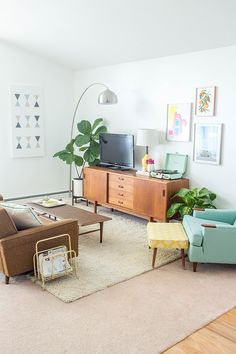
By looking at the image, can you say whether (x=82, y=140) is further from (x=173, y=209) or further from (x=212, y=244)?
(x=212, y=244)

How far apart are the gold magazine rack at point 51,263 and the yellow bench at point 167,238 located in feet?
2.85

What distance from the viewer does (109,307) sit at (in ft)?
9.82

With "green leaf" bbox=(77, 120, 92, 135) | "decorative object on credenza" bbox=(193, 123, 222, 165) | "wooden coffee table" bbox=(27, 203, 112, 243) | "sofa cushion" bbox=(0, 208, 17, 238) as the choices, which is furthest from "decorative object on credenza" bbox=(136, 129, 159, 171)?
"sofa cushion" bbox=(0, 208, 17, 238)

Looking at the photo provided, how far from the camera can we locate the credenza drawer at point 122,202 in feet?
17.6

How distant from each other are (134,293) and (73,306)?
59 centimetres

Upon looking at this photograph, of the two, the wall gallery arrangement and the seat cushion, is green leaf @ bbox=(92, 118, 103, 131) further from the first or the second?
the seat cushion

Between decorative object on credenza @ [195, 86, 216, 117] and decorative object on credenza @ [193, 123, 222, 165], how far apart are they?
16 centimetres

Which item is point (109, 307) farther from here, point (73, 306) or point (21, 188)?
point (21, 188)

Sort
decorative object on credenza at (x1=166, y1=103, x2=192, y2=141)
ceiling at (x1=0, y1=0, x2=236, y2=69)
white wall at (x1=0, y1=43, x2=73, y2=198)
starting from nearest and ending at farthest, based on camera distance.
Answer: ceiling at (x1=0, y1=0, x2=236, y2=69), decorative object on credenza at (x1=166, y1=103, x2=192, y2=141), white wall at (x1=0, y1=43, x2=73, y2=198)

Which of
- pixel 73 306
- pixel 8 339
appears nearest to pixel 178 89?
pixel 73 306

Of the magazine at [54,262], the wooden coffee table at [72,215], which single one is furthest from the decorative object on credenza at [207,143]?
the magazine at [54,262]

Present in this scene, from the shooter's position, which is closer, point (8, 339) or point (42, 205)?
point (8, 339)

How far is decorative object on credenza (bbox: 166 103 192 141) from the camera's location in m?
5.05

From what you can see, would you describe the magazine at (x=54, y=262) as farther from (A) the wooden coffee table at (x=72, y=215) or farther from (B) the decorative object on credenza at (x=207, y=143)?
(B) the decorative object on credenza at (x=207, y=143)
